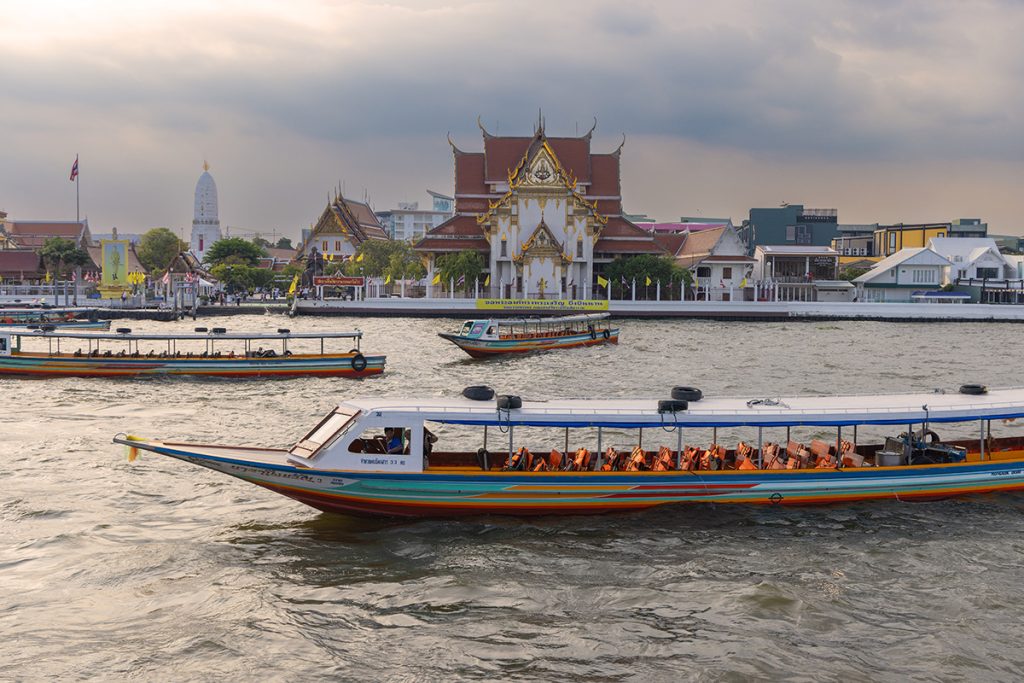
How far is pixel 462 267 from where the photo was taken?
80875 millimetres

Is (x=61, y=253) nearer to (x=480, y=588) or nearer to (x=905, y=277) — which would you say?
(x=905, y=277)

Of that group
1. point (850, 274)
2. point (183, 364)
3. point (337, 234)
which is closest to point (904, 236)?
point (850, 274)

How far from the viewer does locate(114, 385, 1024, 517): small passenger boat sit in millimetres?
13578

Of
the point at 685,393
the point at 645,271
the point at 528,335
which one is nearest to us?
the point at 685,393

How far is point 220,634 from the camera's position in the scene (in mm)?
10680

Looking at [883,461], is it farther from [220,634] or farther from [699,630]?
[220,634]

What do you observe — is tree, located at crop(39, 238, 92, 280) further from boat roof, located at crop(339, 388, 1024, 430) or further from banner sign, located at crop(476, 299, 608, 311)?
boat roof, located at crop(339, 388, 1024, 430)

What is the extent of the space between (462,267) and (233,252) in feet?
99.1

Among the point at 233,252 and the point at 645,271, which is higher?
the point at 233,252

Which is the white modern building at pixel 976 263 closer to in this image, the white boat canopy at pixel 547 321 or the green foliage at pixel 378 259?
the green foliage at pixel 378 259

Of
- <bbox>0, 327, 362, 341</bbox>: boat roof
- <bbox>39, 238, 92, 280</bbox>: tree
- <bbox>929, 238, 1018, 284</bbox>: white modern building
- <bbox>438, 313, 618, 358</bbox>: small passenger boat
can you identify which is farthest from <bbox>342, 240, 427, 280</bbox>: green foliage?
<bbox>0, 327, 362, 341</bbox>: boat roof

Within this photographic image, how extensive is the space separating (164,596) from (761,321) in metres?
66.4

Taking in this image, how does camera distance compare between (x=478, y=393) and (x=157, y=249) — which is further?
(x=157, y=249)

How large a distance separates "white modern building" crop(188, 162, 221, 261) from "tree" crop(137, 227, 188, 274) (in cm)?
4448
